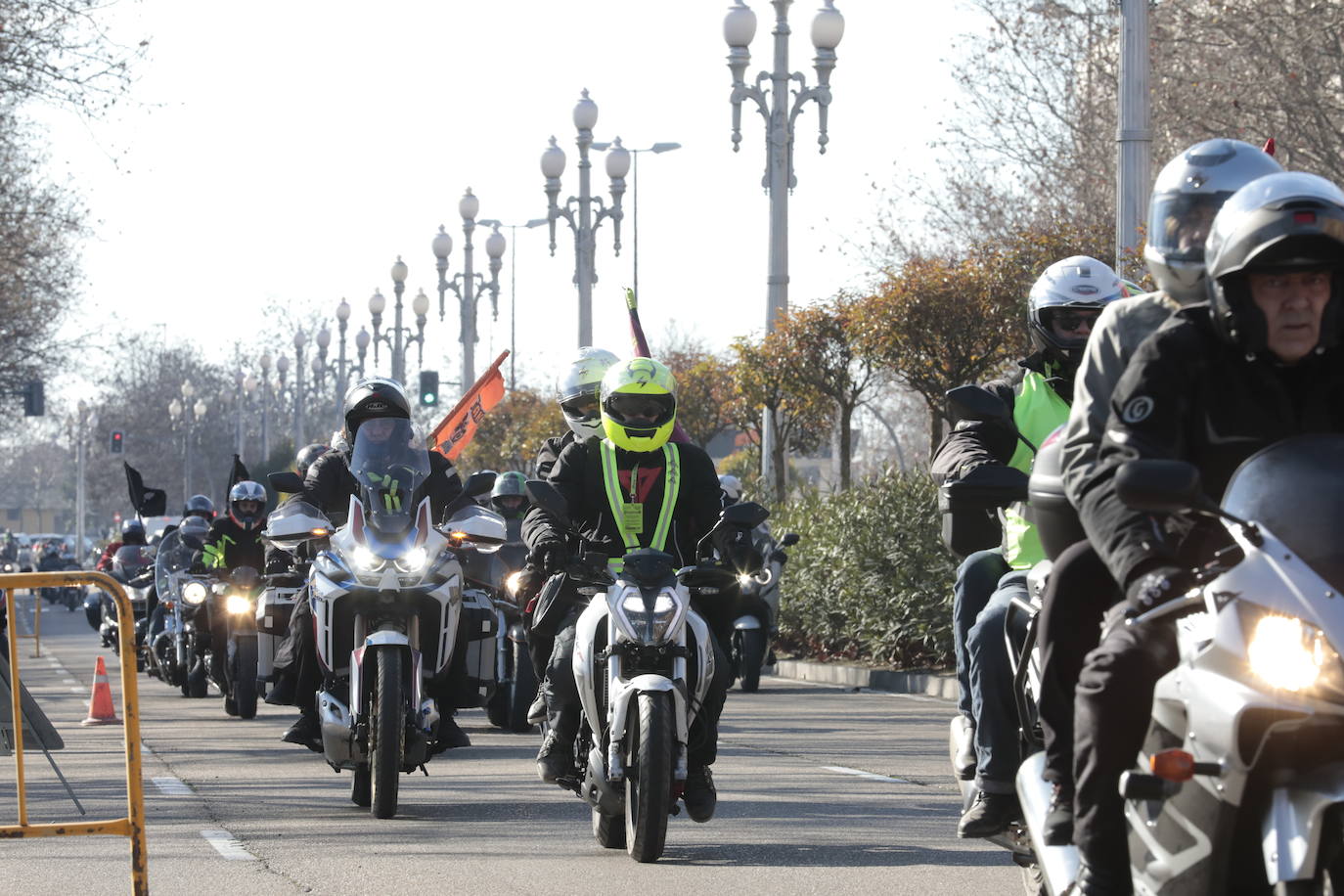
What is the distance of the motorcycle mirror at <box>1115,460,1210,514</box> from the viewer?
13.4 feet

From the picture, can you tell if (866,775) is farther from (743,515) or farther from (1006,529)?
(1006,529)

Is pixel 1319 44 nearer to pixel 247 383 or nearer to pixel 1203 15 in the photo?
pixel 1203 15

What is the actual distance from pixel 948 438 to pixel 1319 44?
19.5 m

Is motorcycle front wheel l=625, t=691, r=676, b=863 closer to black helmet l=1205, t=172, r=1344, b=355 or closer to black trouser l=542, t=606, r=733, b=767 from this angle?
black trouser l=542, t=606, r=733, b=767

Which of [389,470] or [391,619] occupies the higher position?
[389,470]

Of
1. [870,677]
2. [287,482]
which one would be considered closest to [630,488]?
[287,482]

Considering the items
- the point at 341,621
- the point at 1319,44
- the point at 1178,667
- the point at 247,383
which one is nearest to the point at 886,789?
the point at 341,621

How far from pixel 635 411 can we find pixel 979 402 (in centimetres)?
290

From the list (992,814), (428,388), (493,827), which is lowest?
(493,827)

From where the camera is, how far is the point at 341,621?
986 cm

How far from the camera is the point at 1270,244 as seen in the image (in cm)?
431

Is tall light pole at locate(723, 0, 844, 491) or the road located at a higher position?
tall light pole at locate(723, 0, 844, 491)

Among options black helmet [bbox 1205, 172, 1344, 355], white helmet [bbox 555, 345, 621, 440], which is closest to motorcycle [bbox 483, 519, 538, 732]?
white helmet [bbox 555, 345, 621, 440]

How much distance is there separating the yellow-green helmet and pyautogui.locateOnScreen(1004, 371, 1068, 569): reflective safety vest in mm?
1968
